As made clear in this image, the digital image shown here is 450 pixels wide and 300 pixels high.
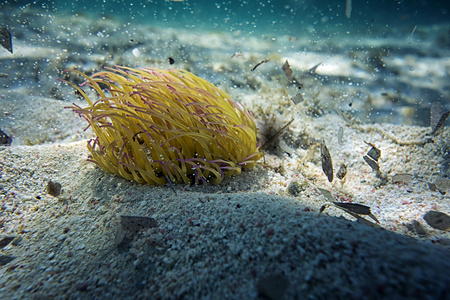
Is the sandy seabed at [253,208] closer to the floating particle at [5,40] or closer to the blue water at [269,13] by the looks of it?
the floating particle at [5,40]

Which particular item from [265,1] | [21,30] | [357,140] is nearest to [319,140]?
[357,140]

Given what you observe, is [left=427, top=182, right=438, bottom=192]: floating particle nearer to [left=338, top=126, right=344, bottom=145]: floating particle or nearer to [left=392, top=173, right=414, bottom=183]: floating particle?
[left=392, top=173, right=414, bottom=183]: floating particle

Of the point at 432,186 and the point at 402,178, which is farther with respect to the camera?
the point at 402,178

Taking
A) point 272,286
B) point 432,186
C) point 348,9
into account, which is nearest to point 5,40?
point 272,286

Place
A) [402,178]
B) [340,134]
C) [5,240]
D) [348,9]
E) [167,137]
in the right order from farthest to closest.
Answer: [348,9], [340,134], [402,178], [167,137], [5,240]

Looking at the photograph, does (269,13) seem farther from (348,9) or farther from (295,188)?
(295,188)

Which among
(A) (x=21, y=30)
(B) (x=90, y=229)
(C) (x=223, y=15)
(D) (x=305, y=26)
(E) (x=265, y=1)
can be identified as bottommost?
(B) (x=90, y=229)

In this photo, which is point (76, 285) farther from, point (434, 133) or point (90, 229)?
point (434, 133)
